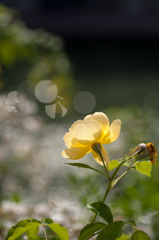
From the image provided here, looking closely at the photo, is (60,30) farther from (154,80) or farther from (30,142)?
(30,142)

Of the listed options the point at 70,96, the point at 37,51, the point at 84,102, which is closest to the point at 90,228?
the point at 37,51

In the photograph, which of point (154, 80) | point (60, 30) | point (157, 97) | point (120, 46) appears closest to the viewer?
point (157, 97)

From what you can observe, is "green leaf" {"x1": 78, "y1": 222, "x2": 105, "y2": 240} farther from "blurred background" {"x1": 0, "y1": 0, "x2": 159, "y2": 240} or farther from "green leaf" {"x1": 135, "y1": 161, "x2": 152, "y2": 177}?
"blurred background" {"x1": 0, "y1": 0, "x2": 159, "y2": 240}

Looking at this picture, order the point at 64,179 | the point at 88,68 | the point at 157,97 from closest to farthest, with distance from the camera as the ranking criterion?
the point at 64,179, the point at 157,97, the point at 88,68

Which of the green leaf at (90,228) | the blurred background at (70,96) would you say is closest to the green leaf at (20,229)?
the green leaf at (90,228)

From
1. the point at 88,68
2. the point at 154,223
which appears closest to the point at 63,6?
the point at 88,68

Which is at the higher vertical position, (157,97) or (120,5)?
(120,5)

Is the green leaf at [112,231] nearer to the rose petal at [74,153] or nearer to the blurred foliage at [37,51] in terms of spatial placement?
the rose petal at [74,153]

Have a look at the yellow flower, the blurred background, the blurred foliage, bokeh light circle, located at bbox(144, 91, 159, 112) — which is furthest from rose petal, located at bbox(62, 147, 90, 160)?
bokeh light circle, located at bbox(144, 91, 159, 112)
